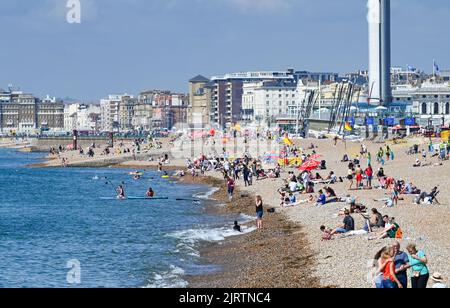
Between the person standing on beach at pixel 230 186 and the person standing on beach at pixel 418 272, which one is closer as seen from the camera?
the person standing on beach at pixel 418 272

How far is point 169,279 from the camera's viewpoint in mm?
21516

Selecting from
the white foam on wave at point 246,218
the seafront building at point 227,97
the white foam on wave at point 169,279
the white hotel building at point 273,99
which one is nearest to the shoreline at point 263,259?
the white foam on wave at point 169,279

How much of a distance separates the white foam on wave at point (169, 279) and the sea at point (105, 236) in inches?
0.8

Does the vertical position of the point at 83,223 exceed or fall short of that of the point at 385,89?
it falls short

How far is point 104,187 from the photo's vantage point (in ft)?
176

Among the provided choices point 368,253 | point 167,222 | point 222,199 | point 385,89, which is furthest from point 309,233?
point 385,89

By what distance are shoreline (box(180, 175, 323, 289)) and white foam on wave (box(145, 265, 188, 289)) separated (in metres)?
0.23

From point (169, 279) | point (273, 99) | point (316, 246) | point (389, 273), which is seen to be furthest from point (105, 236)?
point (273, 99)

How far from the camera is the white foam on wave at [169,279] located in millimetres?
20531

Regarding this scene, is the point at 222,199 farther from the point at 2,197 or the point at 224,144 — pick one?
the point at 224,144

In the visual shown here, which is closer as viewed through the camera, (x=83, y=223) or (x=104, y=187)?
(x=83, y=223)

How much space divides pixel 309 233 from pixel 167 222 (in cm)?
954

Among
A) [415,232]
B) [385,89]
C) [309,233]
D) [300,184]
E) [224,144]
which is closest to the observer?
[415,232]

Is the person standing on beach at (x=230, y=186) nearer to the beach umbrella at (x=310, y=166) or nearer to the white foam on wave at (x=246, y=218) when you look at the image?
the white foam on wave at (x=246, y=218)
